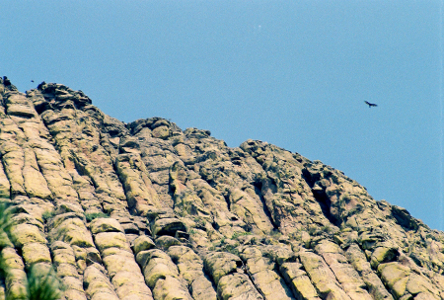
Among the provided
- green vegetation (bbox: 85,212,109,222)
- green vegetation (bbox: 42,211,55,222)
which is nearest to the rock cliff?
green vegetation (bbox: 85,212,109,222)

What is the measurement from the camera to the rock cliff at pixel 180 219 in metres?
45.5

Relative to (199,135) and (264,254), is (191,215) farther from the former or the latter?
(199,135)

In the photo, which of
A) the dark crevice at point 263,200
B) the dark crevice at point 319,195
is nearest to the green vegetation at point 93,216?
the dark crevice at point 263,200

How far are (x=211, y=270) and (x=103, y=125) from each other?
57348mm

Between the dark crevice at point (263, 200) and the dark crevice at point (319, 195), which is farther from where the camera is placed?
the dark crevice at point (319, 195)

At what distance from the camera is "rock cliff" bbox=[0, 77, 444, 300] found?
4550cm

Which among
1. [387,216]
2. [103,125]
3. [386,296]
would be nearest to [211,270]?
[386,296]

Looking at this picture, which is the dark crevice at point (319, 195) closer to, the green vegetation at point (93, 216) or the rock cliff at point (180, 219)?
the rock cliff at point (180, 219)

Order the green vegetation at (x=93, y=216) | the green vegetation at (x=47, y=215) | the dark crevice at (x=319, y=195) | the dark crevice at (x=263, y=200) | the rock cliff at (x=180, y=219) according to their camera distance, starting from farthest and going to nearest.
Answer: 1. the dark crevice at (x=319, y=195)
2. the dark crevice at (x=263, y=200)
3. the green vegetation at (x=93, y=216)
4. the green vegetation at (x=47, y=215)
5. the rock cliff at (x=180, y=219)

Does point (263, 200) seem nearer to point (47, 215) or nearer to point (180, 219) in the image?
point (180, 219)

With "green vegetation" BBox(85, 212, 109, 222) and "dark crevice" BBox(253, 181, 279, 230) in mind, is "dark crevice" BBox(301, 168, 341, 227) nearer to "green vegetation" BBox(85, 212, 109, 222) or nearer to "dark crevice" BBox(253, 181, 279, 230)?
"dark crevice" BBox(253, 181, 279, 230)

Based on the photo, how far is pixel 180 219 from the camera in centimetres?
6181

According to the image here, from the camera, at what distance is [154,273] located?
46281mm

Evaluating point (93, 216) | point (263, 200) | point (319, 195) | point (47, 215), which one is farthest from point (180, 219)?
point (319, 195)
